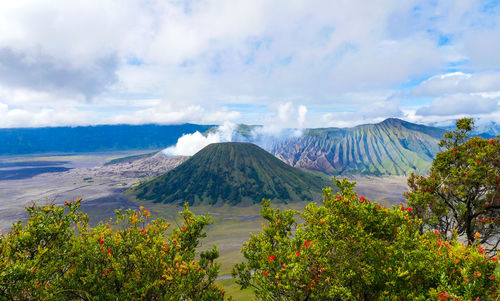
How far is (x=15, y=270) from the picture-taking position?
9.05 m

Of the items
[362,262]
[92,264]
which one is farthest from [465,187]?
[92,264]

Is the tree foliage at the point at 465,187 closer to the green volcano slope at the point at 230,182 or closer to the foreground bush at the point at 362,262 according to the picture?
the foreground bush at the point at 362,262

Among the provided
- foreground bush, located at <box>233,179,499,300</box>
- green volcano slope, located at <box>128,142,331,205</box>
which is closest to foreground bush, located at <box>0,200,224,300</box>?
foreground bush, located at <box>233,179,499,300</box>

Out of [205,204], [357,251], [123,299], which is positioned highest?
[357,251]

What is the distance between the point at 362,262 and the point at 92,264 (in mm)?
14564

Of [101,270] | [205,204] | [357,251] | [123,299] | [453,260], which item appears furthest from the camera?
[205,204]

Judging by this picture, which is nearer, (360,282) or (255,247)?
(360,282)

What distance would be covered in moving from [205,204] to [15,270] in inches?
5742

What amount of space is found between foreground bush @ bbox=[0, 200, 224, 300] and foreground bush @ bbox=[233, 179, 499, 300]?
167 inches

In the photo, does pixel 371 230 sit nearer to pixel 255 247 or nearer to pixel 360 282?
pixel 360 282

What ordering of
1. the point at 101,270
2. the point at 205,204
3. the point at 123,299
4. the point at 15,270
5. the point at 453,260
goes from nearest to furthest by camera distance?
the point at 15,270
the point at 453,260
the point at 123,299
the point at 101,270
the point at 205,204

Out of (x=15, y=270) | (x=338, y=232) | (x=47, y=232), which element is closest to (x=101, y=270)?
(x=47, y=232)

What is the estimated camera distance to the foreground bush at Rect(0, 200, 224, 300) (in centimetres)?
1016

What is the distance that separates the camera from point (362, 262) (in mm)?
11148
